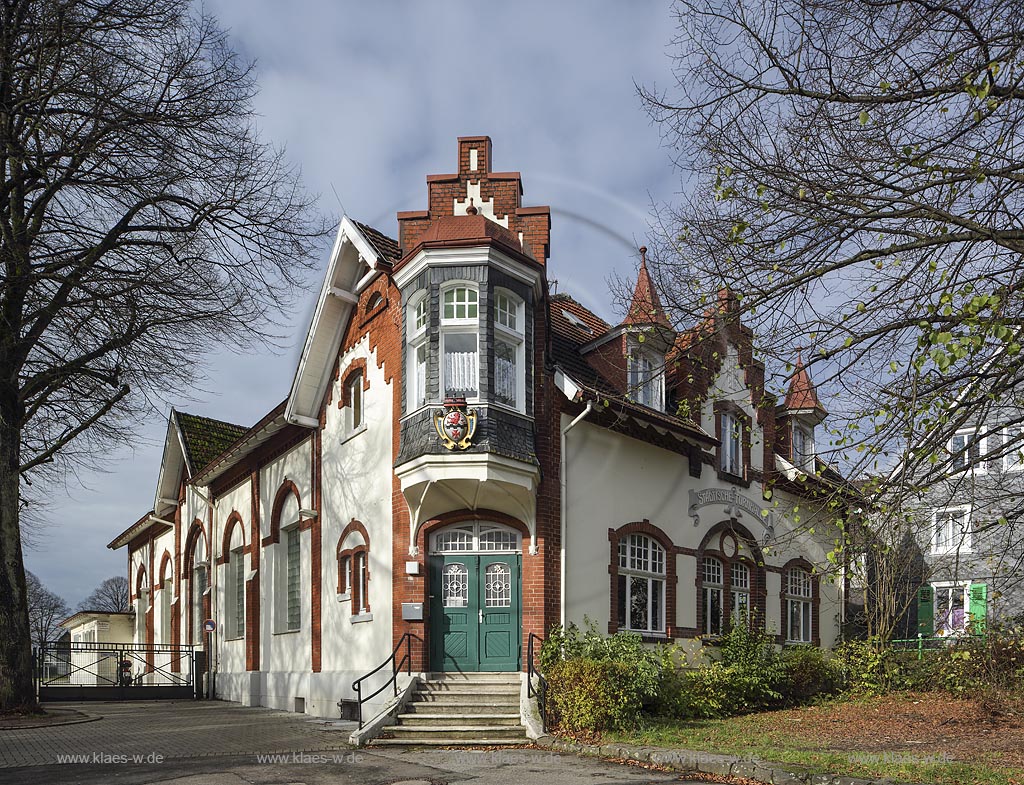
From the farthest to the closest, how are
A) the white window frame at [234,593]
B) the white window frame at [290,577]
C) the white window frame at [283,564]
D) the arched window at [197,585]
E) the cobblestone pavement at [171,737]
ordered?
the arched window at [197,585]
the white window frame at [234,593]
the white window frame at [283,564]
the white window frame at [290,577]
the cobblestone pavement at [171,737]

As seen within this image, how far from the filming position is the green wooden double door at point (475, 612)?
17.0 m

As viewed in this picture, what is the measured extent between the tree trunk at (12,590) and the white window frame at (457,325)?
28.8 feet

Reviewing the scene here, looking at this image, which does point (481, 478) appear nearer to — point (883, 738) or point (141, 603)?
point (883, 738)

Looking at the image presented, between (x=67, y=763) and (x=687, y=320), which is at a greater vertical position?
(x=687, y=320)

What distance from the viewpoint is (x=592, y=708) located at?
48.0 ft

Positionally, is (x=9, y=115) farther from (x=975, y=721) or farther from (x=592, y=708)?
(x=975, y=721)

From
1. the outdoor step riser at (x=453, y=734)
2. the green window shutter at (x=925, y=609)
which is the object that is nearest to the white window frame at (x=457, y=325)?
the outdoor step riser at (x=453, y=734)

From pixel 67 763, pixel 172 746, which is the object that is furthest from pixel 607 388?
pixel 67 763

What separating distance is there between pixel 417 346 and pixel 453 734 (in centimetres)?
657

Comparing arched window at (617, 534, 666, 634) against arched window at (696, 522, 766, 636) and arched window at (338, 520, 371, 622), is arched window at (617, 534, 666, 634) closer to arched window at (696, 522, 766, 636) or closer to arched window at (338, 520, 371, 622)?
arched window at (696, 522, 766, 636)

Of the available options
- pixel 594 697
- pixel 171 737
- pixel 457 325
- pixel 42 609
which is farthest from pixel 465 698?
pixel 42 609

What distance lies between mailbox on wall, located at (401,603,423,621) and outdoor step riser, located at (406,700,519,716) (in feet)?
4.88

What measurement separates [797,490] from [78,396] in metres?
16.9

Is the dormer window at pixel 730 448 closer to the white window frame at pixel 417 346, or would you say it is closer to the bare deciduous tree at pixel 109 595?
the white window frame at pixel 417 346
